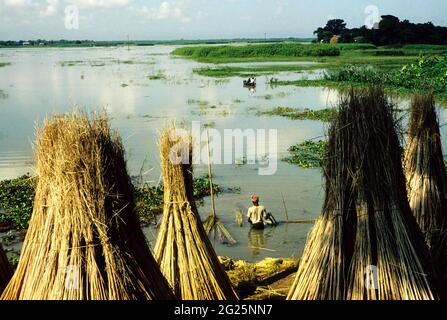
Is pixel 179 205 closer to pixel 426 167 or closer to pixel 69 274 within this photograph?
pixel 69 274

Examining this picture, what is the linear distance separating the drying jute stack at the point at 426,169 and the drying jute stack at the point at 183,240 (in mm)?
2337

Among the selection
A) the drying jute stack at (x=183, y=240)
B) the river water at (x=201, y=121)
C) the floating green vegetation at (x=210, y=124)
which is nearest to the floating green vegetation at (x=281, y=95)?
the river water at (x=201, y=121)

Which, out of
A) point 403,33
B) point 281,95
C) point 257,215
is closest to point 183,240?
point 257,215

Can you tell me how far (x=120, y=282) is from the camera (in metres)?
3.23

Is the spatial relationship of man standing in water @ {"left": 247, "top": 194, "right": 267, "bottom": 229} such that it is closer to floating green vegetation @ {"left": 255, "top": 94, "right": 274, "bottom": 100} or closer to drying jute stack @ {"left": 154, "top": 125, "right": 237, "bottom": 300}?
drying jute stack @ {"left": 154, "top": 125, "right": 237, "bottom": 300}

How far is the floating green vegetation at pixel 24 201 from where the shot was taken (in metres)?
9.33

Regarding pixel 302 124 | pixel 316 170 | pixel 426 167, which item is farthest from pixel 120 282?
pixel 302 124

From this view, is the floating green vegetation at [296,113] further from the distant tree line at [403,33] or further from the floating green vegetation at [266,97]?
the distant tree line at [403,33]

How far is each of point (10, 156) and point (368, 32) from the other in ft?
158

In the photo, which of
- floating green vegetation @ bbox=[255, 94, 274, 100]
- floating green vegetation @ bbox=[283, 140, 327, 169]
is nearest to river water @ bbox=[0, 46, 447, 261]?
floating green vegetation @ bbox=[255, 94, 274, 100]

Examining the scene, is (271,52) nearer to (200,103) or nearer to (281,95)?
(281,95)

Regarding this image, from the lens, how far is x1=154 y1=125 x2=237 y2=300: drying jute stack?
4478mm

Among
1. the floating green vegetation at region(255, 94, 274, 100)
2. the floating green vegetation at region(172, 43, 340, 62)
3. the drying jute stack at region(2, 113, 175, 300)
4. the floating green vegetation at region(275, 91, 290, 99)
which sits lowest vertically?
the floating green vegetation at region(255, 94, 274, 100)

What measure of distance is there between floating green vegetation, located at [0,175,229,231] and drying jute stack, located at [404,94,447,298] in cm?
443
